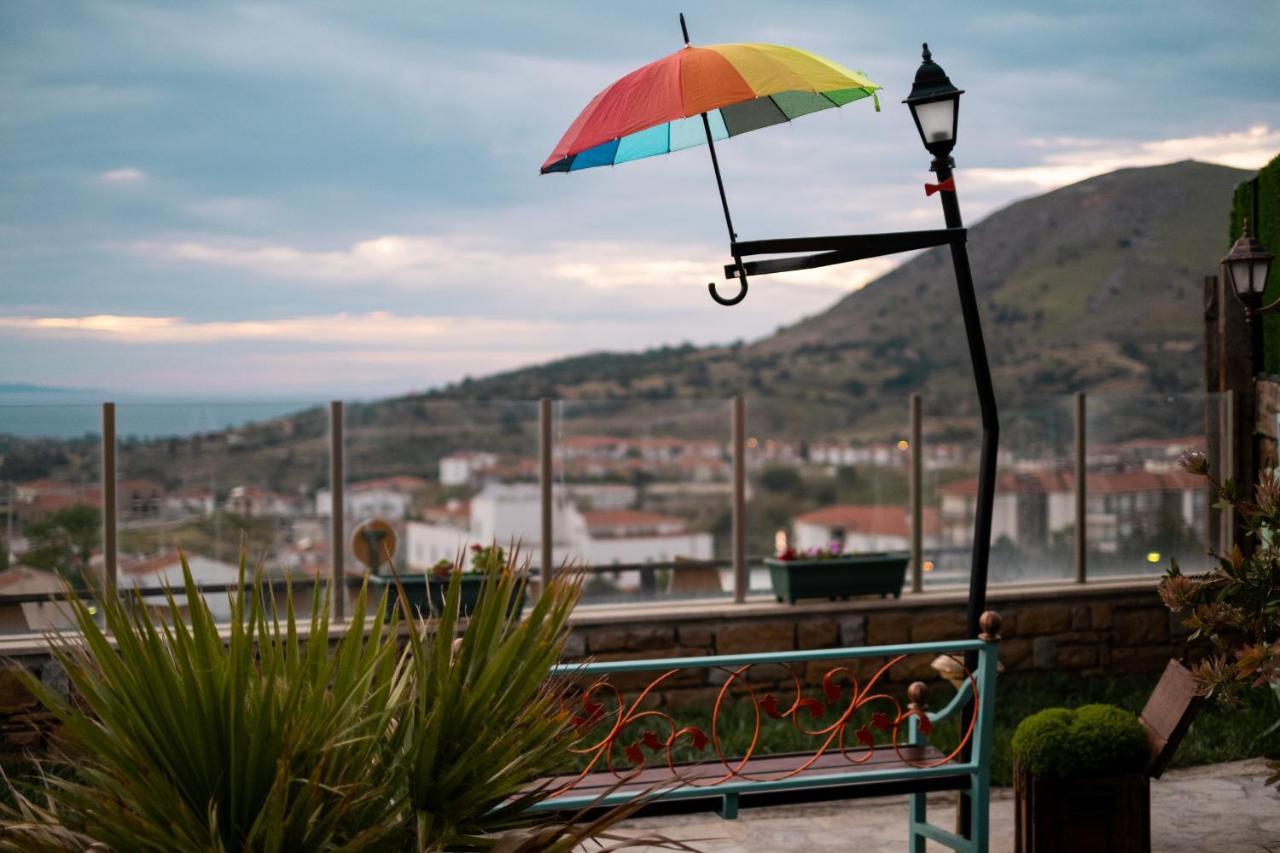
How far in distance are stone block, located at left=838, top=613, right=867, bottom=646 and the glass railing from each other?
16.9 inches

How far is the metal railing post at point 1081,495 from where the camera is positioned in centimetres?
817

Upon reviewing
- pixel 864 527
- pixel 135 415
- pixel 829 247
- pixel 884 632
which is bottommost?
pixel 884 632

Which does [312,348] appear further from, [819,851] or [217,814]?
[217,814]

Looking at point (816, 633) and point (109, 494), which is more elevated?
point (109, 494)

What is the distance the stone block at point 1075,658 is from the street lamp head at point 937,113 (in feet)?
14.3

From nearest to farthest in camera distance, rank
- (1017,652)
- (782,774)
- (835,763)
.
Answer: (782,774) < (835,763) < (1017,652)

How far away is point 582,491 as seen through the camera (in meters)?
7.66

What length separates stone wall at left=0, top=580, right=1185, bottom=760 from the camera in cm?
705

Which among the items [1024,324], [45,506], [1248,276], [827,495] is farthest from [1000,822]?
[1024,324]

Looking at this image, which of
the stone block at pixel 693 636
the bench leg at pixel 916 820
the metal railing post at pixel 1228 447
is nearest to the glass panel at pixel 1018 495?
the metal railing post at pixel 1228 447

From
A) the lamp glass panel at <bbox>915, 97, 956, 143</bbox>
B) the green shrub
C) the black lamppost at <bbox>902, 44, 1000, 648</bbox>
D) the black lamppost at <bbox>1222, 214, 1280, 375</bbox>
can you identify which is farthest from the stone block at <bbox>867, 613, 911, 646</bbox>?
the lamp glass panel at <bbox>915, 97, 956, 143</bbox>

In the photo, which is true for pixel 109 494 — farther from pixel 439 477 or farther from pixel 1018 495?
pixel 1018 495

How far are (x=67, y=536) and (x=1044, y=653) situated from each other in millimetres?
5642

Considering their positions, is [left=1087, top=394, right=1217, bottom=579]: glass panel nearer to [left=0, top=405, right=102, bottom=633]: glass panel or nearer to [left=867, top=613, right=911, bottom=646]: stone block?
[left=867, top=613, right=911, bottom=646]: stone block
